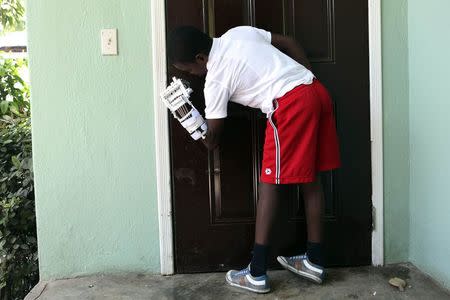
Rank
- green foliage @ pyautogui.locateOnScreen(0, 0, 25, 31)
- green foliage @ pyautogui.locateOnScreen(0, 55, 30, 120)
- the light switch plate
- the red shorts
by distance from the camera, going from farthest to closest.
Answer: green foliage @ pyautogui.locateOnScreen(0, 0, 25, 31) → green foliage @ pyautogui.locateOnScreen(0, 55, 30, 120) → the light switch plate → the red shorts

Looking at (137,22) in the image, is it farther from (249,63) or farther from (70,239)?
(70,239)

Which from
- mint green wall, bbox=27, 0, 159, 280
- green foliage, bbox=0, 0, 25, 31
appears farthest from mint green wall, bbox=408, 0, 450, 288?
green foliage, bbox=0, 0, 25, 31

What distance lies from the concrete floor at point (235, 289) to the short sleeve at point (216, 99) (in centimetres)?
99

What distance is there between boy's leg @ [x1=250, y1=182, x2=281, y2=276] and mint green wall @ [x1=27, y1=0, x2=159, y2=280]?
2.18 feet

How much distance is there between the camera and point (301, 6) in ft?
8.46

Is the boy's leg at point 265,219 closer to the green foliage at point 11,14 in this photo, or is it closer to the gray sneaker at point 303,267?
the gray sneaker at point 303,267

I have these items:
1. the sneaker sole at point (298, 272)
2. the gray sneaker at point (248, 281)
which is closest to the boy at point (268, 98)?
the gray sneaker at point (248, 281)

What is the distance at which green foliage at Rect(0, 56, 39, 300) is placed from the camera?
2.83 metres

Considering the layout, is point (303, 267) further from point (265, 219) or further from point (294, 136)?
point (294, 136)

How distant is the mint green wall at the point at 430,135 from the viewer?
2277 mm

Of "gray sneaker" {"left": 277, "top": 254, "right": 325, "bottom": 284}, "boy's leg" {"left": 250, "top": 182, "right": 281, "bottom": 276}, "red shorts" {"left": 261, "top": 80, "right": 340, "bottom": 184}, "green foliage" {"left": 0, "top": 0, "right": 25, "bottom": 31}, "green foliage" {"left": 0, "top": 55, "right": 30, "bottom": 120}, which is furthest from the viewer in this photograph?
"green foliage" {"left": 0, "top": 0, "right": 25, "bottom": 31}

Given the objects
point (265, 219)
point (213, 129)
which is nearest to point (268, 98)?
point (213, 129)

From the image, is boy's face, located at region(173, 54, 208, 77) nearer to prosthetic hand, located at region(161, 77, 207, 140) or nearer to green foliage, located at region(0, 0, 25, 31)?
prosthetic hand, located at region(161, 77, 207, 140)

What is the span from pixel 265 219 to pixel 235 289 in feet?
1.48
